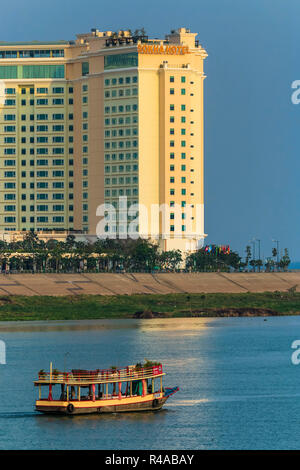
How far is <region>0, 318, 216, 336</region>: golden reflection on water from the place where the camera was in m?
156

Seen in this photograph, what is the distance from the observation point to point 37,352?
116188mm

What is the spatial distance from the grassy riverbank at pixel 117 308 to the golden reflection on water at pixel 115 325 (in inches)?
173

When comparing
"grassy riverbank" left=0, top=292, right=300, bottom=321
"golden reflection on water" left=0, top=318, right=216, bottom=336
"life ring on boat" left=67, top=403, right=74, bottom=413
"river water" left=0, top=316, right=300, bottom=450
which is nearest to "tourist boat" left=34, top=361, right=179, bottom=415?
"life ring on boat" left=67, top=403, right=74, bottom=413

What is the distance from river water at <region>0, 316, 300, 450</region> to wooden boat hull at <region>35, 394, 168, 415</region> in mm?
618

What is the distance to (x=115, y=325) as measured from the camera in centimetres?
16575

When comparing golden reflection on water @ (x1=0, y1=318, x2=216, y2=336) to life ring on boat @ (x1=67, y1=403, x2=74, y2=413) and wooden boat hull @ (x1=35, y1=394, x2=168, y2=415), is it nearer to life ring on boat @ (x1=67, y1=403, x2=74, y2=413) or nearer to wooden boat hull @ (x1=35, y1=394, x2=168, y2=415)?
wooden boat hull @ (x1=35, y1=394, x2=168, y2=415)

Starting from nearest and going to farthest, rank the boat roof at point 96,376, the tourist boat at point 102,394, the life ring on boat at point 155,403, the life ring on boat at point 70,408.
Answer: the life ring on boat at point 70,408
the tourist boat at point 102,394
the boat roof at point 96,376
the life ring on boat at point 155,403

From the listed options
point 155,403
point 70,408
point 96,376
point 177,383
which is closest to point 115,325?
point 177,383

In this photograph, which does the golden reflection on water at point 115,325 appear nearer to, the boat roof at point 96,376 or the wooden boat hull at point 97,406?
the boat roof at point 96,376

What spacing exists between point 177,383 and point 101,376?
19696mm

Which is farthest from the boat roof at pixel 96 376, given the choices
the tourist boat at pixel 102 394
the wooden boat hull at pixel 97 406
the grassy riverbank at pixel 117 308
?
the grassy riverbank at pixel 117 308

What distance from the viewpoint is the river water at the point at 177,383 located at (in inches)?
2232

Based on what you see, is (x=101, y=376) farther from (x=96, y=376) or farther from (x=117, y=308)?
(x=117, y=308)
